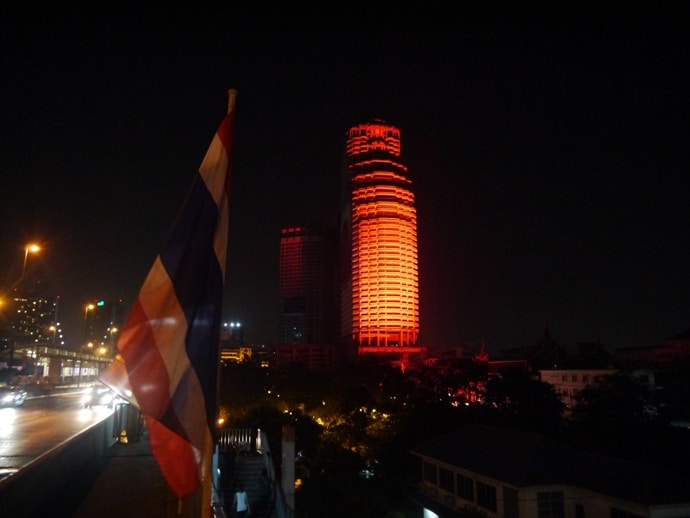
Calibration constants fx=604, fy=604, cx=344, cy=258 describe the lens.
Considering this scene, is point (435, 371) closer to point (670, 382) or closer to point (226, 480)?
point (670, 382)

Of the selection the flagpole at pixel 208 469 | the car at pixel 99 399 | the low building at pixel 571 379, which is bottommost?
the low building at pixel 571 379

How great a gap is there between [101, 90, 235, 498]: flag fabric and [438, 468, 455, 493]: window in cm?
2554

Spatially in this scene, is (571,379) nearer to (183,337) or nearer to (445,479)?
(445,479)

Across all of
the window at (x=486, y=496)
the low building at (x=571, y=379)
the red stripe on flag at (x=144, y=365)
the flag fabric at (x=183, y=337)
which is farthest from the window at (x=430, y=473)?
the low building at (x=571, y=379)

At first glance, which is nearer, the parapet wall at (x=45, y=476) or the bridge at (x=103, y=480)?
the parapet wall at (x=45, y=476)

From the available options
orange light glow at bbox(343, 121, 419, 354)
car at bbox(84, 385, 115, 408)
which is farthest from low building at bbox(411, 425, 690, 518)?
→ orange light glow at bbox(343, 121, 419, 354)

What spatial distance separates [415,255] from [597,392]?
140m

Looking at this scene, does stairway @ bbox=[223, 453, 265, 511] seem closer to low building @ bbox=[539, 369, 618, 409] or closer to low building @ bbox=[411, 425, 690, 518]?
low building @ bbox=[411, 425, 690, 518]

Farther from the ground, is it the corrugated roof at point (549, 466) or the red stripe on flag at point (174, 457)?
the red stripe on flag at point (174, 457)

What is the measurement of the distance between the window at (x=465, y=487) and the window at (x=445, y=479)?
72 cm

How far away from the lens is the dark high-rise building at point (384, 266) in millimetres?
176000

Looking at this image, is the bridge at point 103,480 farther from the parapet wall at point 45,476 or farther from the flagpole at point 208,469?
the flagpole at point 208,469

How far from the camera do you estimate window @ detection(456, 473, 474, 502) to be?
26922 mm

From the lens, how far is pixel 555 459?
995 inches
